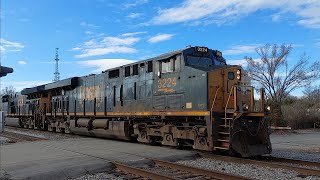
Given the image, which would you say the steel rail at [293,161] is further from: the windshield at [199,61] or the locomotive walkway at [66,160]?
the windshield at [199,61]

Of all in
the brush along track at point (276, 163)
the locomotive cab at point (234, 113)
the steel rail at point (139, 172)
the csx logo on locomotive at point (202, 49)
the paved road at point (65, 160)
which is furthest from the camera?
the csx logo on locomotive at point (202, 49)

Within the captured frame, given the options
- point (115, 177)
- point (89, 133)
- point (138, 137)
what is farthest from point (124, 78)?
point (115, 177)

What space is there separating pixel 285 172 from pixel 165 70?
6594 millimetres

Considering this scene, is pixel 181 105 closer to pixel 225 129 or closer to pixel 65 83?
pixel 225 129

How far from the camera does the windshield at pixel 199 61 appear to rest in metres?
13.3

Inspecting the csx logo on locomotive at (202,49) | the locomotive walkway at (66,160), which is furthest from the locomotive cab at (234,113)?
the locomotive walkway at (66,160)

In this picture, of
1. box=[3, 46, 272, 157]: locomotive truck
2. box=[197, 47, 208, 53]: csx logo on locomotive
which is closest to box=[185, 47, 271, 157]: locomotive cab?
box=[3, 46, 272, 157]: locomotive truck

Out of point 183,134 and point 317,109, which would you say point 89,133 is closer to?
point 183,134

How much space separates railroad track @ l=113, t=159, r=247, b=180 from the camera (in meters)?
8.19

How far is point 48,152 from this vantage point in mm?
13039

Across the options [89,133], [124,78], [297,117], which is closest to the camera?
[124,78]

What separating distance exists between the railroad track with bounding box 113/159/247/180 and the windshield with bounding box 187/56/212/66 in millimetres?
4425

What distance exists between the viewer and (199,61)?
1353 cm

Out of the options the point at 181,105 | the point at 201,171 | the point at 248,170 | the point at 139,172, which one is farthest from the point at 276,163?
the point at 181,105
